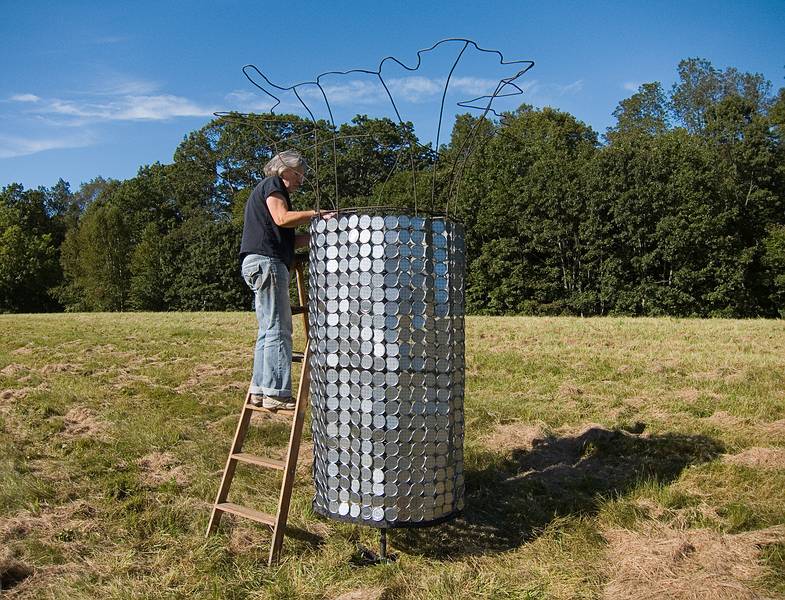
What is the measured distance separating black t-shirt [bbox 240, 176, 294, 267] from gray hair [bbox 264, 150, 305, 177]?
0.27 ft

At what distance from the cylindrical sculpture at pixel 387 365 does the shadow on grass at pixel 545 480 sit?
54 cm

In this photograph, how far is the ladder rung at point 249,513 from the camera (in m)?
3.95

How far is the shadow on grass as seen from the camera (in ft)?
13.9

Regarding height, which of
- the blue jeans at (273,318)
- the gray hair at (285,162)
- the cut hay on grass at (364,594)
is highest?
the gray hair at (285,162)

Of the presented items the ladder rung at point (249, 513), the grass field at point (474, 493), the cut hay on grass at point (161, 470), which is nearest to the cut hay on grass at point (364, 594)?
the grass field at point (474, 493)

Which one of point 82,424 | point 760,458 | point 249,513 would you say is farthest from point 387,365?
point 82,424

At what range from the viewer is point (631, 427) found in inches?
265

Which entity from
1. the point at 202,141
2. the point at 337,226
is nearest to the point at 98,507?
the point at 337,226

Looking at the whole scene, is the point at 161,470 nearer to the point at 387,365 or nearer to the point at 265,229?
the point at 265,229

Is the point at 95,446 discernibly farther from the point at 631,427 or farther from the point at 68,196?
the point at 68,196

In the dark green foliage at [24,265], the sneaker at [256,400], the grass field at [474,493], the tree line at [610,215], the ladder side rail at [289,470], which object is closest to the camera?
the grass field at [474,493]

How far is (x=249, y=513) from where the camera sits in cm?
405

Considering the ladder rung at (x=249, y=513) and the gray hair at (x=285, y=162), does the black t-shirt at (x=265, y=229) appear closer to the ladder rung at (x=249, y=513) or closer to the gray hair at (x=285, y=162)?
the gray hair at (x=285, y=162)

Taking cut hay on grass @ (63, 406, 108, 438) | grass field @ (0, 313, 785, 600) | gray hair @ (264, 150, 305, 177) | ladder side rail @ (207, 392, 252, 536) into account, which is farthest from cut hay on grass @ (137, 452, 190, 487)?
gray hair @ (264, 150, 305, 177)
